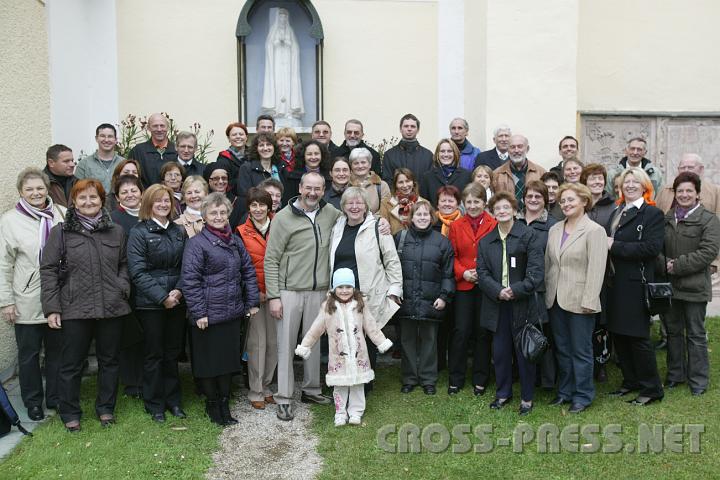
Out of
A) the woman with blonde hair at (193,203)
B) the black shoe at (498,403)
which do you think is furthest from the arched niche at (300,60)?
the black shoe at (498,403)

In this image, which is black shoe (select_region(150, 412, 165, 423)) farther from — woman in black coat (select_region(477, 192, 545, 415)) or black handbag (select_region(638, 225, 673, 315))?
black handbag (select_region(638, 225, 673, 315))

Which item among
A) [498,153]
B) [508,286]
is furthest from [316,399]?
[498,153]

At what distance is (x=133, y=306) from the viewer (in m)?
5.63

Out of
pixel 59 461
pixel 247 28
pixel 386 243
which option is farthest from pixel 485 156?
pixel 59 461

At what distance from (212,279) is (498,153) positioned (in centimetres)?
388

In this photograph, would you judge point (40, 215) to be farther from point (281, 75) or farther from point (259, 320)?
point (281, 75)

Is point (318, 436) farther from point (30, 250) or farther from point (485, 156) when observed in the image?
point (485, 156)

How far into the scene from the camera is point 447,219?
251 inches

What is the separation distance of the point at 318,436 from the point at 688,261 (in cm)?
340

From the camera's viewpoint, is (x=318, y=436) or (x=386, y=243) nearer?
(x=318, y=436)

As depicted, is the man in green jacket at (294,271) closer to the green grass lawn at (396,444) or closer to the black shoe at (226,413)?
the black shoe at (226,413)

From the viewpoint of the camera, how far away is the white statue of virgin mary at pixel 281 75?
952cm

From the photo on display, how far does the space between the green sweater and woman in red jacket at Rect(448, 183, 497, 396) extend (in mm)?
1215

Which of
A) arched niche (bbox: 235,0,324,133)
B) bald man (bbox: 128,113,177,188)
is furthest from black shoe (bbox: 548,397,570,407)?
arched niche (bbox: 235,0,324,133)
